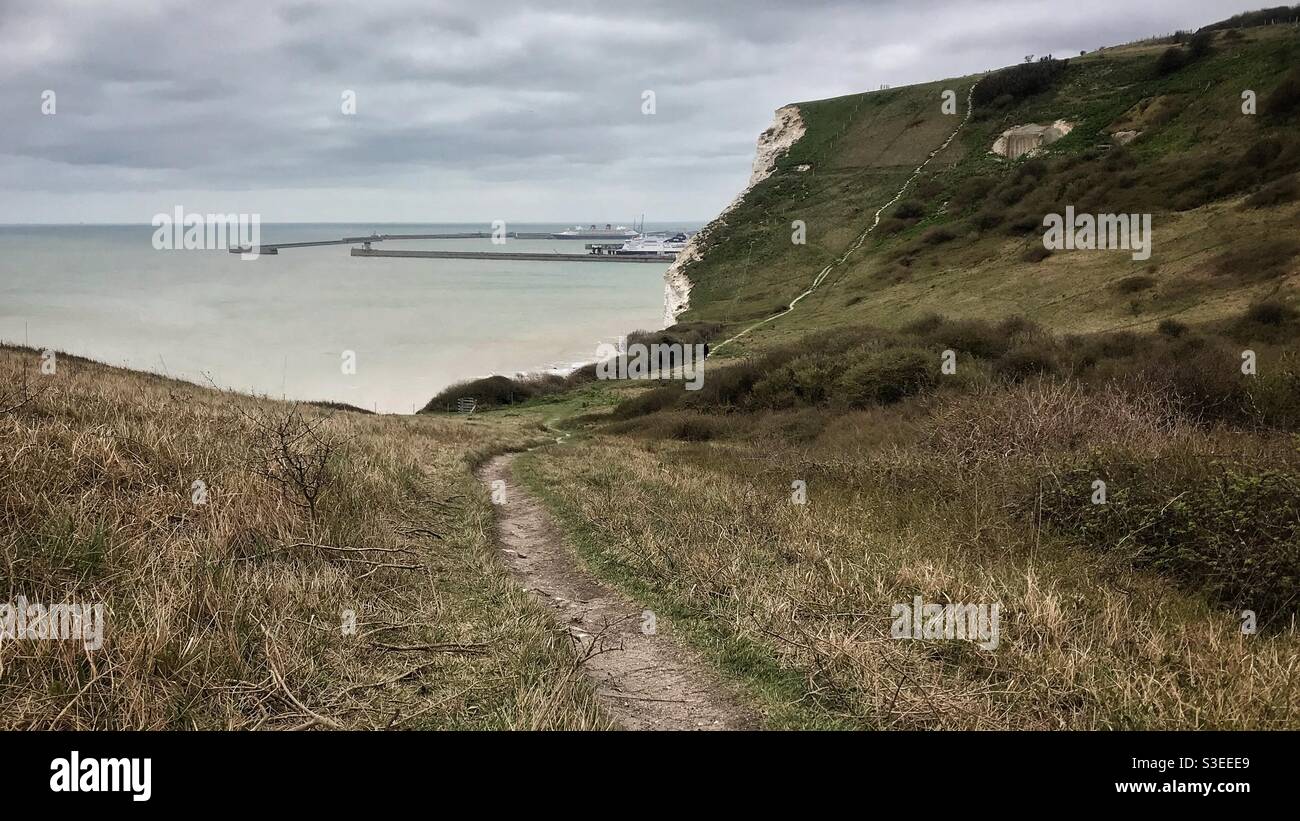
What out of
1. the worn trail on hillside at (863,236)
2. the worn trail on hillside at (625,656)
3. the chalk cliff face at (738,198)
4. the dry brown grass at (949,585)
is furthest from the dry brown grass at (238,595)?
the chalk cliff face at (738,198)

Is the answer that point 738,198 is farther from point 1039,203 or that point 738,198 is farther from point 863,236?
point 1039,203

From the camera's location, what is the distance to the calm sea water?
66.1m

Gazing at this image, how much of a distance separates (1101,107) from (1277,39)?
1598 centimetres

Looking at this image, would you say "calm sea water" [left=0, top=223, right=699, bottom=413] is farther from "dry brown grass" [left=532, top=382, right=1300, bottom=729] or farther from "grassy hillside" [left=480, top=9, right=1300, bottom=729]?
"dry brown grass" [left=532, top=382, right=1300, bottom=729]

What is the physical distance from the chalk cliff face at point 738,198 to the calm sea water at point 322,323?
7916 millimetres

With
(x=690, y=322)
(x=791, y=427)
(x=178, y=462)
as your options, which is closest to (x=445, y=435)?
(x=791, y=427)

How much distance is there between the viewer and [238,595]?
17.4 ft

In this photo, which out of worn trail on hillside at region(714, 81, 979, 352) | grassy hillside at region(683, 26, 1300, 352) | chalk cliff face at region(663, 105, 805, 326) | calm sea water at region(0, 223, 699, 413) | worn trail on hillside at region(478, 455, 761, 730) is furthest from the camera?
chalk cliff face at region(663, 105, 805, 326)

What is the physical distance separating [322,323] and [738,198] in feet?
211

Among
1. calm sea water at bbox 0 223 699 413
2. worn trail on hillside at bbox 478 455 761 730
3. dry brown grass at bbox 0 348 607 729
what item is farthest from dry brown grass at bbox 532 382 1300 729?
calm sea water at bbox 0 223 699 413

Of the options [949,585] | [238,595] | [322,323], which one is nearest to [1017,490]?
[949,585]

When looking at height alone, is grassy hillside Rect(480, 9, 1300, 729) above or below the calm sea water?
below

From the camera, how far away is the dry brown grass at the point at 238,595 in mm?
4199

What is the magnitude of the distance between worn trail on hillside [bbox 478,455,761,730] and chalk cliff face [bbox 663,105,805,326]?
73772mm
